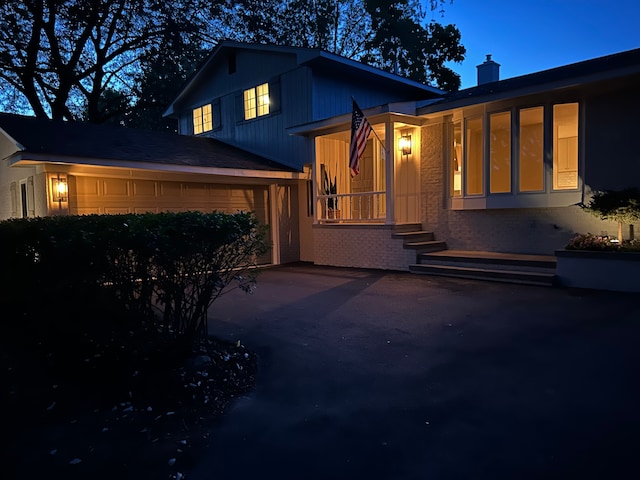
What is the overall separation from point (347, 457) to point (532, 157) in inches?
343

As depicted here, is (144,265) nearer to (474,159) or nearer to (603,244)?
(603,244)

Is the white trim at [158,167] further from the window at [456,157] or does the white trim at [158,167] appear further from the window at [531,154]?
the window at [531,154]

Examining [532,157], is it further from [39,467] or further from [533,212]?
[39,467]

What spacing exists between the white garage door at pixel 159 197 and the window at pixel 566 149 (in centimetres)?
699

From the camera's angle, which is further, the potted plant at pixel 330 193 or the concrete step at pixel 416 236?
the potted plant at pixel 330 193

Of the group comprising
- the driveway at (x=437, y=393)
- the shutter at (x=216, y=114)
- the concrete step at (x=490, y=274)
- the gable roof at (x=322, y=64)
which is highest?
the gable roof at (x=322, y=64)

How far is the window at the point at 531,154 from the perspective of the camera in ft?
30.1

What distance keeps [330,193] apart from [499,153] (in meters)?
4.32

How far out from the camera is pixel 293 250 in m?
12.4

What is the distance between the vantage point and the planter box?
655 centimetres

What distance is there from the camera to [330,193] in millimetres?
11859

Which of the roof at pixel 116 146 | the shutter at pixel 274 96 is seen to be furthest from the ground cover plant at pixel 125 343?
the shutter at pixel 274 96

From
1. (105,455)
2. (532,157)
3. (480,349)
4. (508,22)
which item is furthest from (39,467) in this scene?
(508,22)

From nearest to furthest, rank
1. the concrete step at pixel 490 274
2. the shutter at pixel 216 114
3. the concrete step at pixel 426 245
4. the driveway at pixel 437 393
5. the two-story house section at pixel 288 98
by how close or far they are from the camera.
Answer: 1. the driveway at pixel 437 393
2. the concrete step at pixel 490 274
3. the concrete step at pixel 426 245
4. the two-story house section at pixel 288 98
5. the shutter at pixel 216 114
